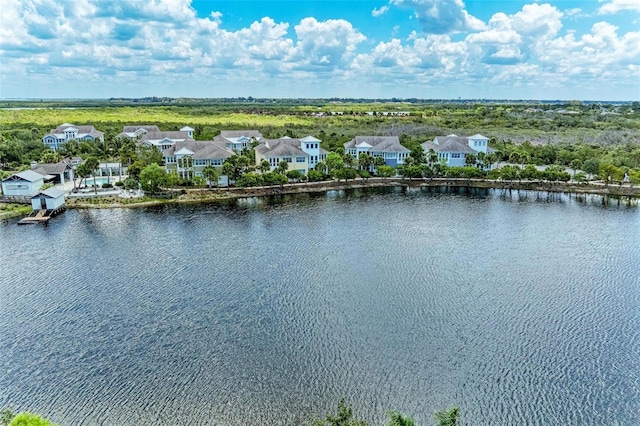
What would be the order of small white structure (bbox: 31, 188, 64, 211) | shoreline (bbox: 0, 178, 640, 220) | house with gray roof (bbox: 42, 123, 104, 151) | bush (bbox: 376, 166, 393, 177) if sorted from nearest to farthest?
small white structure (bbox: 31, 188, 64, 211) → shoreline (bbox: 0, 178, 640, 220) → bush (bbox: 376, 166, 393, 177) → house with gray roof (bbox: 42, 123, 104, 151)

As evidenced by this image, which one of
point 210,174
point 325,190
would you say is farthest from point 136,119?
point 325,190

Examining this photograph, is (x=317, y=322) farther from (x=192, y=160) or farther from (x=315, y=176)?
(x=192, y=160)

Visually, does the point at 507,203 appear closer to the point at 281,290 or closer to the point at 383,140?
the point at 383,140

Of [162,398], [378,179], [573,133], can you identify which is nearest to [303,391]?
[162,398]

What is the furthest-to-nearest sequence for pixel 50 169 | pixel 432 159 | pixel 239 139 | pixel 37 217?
pixel 239 139, pixel 432 159, pixel 50 169, pixel 37 217

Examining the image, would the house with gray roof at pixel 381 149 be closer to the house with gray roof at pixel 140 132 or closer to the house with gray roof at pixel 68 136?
the house with gray roof at pixel 140 132

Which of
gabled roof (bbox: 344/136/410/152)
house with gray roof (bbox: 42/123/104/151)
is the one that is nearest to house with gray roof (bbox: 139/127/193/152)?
house with gray roof (bbox: 42/123/104/151)

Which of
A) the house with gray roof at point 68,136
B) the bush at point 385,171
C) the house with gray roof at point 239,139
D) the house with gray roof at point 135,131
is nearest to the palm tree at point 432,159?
the bush at point 385,171

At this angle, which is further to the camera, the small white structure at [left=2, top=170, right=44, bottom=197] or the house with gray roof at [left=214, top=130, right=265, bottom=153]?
the house with gray roof at [left=214, top=130, right=265, bottom=153]

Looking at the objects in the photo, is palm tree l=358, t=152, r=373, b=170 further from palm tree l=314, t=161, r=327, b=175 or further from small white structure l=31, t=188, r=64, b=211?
small white structure l=31, t=188, r=64, b=211
